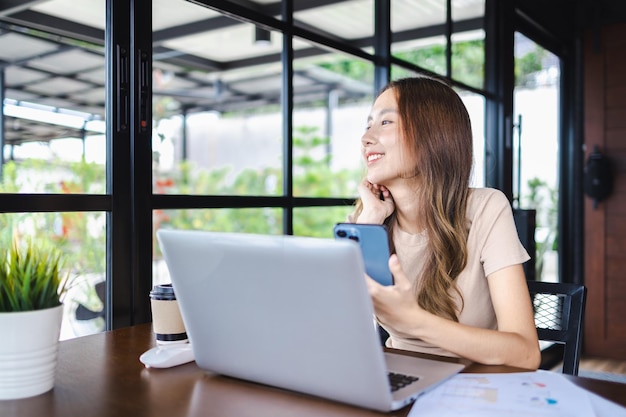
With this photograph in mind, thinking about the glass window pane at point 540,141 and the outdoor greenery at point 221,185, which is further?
the glass window pane at point 540,141

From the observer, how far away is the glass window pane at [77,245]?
4.61 ft

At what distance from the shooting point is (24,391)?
0.85 metres

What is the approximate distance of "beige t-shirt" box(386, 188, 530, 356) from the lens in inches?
48.8

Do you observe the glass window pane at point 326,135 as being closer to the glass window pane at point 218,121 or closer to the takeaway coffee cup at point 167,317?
the glass window pane at point 218,121

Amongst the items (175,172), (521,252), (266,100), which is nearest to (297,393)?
(521,252)

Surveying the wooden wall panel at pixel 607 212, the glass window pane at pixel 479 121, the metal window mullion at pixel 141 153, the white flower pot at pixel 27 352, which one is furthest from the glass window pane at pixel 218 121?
the white flower pot at pixel 27 352

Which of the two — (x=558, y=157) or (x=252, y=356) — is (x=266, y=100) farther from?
(x=252, y=356)

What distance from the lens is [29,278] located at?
846 mm

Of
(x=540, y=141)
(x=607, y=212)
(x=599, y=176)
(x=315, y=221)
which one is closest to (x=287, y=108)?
(x=540, y=141)

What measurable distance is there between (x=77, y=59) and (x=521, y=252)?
8.26 ft

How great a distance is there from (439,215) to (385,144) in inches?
8.2

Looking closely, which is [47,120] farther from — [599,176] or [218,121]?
[218,121]

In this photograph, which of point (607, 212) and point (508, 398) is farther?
point (607, 212)

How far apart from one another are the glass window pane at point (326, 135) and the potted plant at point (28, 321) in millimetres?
6433
